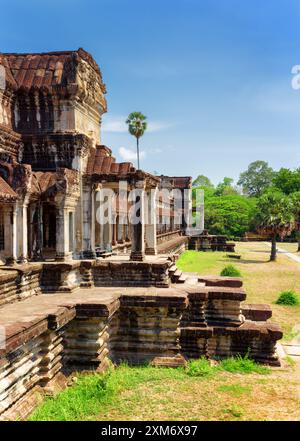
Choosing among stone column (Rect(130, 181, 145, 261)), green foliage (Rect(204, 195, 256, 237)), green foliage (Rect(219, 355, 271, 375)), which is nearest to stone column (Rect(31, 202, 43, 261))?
stone column (Rect(130, 181, 145, 261))

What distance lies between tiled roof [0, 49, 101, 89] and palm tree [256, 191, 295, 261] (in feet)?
78.5

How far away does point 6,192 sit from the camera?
345 inches

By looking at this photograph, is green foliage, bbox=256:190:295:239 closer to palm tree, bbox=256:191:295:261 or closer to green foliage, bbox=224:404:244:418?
palm tree, bbox=256:191:295:261

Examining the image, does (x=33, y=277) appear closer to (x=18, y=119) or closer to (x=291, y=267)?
(x=18, y=119)

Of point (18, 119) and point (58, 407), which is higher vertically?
point (18, 119)

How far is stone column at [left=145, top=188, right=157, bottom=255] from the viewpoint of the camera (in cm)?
1286

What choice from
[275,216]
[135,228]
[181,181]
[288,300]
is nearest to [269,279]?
[288,300]

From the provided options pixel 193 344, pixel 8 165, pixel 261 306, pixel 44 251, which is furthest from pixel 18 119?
pixel 261 306

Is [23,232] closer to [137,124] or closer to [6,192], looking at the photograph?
[6,192]

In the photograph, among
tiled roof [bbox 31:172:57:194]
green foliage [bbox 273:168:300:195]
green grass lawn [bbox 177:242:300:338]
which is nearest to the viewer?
tiled roof [bbox 31:172:57:194]

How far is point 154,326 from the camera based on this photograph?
865 centimetres

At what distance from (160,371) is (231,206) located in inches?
2162

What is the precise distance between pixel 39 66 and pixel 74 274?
6.04m

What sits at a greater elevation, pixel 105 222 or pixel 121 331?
pixel 105 222
